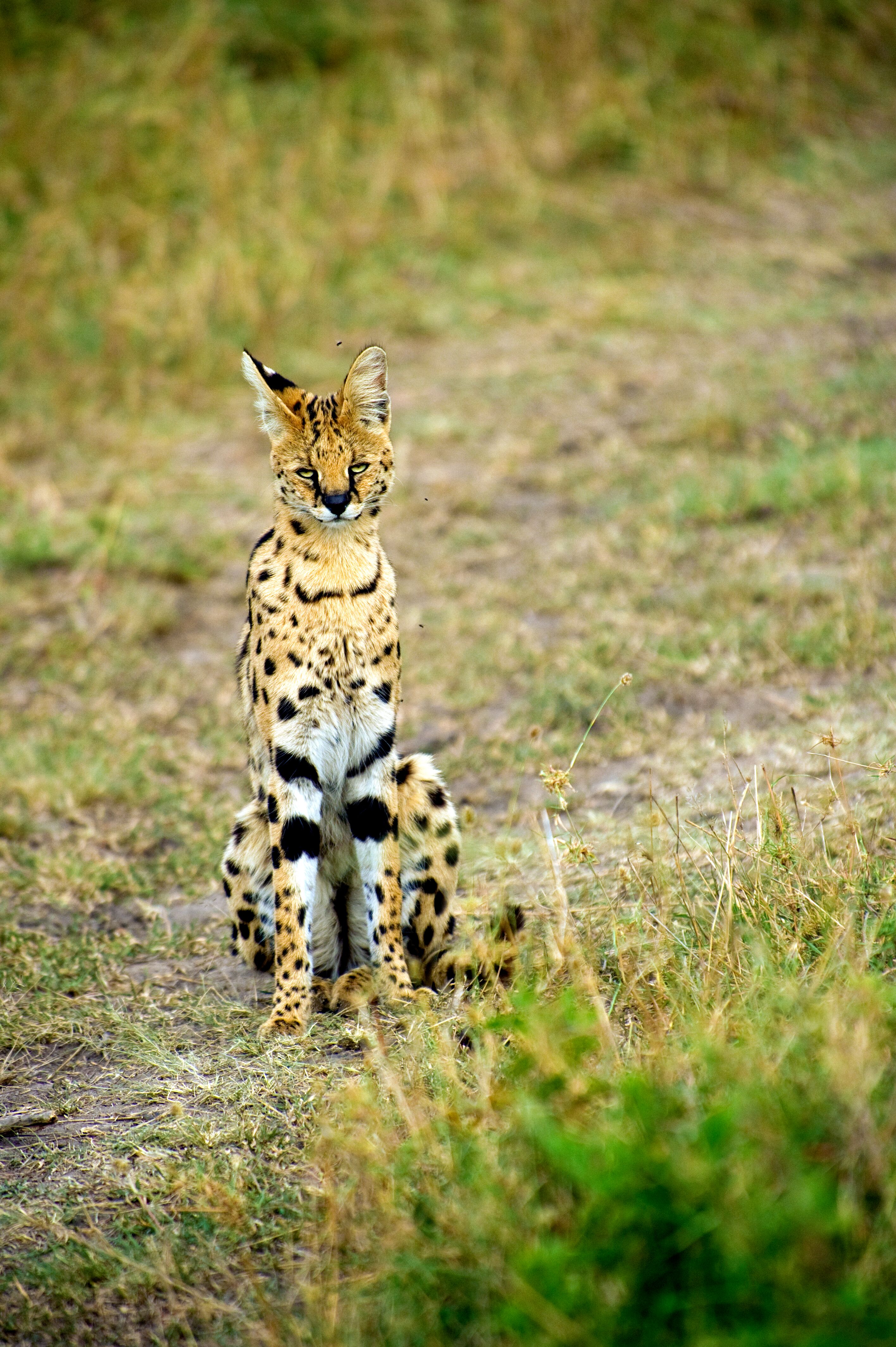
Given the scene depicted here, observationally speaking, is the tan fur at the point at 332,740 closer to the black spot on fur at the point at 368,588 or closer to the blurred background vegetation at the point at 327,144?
the black spot on fur at the point at 368,588

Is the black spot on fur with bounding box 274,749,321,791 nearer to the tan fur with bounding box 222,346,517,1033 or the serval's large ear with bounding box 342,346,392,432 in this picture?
the tan fur with bounding box 222,346,517,1033

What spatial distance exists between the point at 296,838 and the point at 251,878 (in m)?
0.28

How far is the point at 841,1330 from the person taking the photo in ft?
6.66

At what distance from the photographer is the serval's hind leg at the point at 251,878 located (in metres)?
4.07

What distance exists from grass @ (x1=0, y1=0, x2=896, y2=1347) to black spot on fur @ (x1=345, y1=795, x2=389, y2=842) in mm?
492

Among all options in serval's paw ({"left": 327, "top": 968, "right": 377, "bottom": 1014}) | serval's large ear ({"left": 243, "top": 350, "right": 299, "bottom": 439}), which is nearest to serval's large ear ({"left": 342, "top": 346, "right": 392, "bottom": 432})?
serval's large ear ({"left": 243, "top": 350, "right": 299, "bottom": 439})

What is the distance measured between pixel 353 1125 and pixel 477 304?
788 centimetres

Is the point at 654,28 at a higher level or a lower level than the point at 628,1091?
higher

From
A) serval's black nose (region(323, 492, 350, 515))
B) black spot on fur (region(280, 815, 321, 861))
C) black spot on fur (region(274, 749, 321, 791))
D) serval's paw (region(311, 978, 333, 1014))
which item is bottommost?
serval's paw (region(311, 978, 333, 1014))

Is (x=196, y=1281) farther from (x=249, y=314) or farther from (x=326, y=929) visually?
(x=249, y=314)

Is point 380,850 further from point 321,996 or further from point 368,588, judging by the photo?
point 368,588

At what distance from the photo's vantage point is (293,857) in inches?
153

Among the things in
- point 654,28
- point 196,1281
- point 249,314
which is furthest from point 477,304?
point 196,1281

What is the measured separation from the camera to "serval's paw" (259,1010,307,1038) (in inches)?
146
